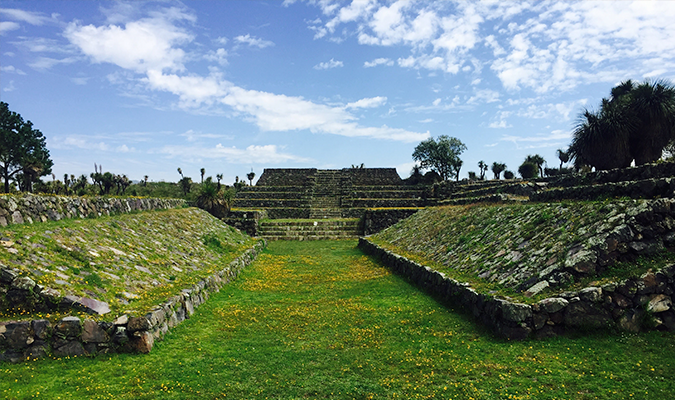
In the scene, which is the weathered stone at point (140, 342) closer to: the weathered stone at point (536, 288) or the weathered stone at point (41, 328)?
the weathered stone at point (41, 328)

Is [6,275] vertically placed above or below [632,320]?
above

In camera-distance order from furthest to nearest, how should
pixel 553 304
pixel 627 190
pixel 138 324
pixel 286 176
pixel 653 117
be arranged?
pixel 286 176 < pixel 653 117 < pixel 627 190 < pixel 553 304 < pixel 138 324

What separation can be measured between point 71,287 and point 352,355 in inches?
210

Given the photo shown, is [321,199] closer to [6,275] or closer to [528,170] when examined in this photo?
[528,170]

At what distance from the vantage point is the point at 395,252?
16.4m

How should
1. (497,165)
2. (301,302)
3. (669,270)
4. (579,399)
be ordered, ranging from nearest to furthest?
(579,399) < (669,270) < (301,302) < (497,165)

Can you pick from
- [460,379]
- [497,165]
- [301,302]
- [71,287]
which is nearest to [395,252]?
[301,302]

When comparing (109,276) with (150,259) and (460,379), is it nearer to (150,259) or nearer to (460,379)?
(150,259)

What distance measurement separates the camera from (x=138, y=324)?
6332 millimetres

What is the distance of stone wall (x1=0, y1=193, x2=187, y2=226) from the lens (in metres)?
8.49

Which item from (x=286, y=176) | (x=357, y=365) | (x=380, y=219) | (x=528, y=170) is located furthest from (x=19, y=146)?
(x=528, y=170)

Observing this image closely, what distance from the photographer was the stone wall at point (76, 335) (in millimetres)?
5699

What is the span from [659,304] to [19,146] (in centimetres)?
5814

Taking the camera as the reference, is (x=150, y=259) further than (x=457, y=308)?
Yes
